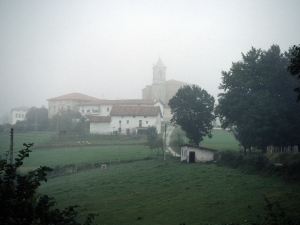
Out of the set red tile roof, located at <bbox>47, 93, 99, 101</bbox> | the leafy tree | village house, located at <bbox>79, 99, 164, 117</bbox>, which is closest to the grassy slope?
the leafy tree

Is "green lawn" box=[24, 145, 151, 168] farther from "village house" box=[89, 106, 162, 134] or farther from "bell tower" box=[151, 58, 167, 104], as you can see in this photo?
"bell tower" box=[151, 58, 167, 104]

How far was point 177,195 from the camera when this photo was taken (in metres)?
20.9

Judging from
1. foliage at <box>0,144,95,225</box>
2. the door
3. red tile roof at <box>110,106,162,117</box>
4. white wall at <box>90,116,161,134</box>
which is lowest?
the door

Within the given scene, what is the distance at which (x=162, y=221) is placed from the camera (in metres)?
15.3

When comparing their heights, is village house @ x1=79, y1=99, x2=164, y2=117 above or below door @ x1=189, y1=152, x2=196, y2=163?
above

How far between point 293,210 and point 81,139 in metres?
51.1

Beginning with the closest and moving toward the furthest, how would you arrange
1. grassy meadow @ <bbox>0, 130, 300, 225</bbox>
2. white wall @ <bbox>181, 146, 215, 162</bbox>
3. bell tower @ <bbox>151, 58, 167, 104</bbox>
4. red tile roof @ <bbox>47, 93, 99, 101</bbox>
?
grassy meadow @ <bbox>0, 130, 300, 225</bbox> → white wall @ <bbox>181, 146, 215, 162</bbox> → red tile roof @ <bbox>47, 93, 99, 101</bbox> → bell tower @ <bbox>151, 58, 167, 104</bbox>

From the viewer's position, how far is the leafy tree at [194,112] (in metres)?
45.7

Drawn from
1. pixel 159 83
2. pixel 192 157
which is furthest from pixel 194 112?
pixel 159 83

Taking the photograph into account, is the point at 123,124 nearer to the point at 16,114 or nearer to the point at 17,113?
the point at 17,113

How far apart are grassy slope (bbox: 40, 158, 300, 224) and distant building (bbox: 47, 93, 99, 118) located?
239ft

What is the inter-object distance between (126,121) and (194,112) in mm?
27370

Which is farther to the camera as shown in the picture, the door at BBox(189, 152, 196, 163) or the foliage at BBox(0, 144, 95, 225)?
the door at BBox(189, 152, 196, 163)

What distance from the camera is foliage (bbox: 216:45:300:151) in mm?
33094
